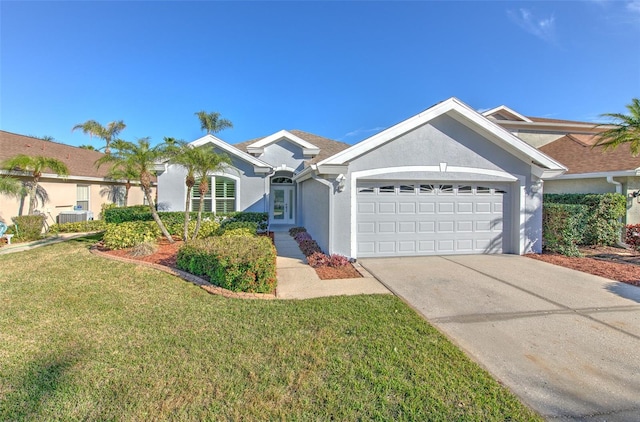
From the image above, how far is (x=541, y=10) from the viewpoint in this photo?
32.7ft

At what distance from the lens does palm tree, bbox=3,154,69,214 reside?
1232 centimetres

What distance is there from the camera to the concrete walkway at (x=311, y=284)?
238 inches

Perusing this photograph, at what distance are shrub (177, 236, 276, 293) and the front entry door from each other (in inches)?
427

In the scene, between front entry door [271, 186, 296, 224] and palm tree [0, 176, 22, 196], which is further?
front entry door [271, 186, 296, 224]

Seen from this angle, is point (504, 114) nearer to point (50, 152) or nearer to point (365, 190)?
point (365, 190)

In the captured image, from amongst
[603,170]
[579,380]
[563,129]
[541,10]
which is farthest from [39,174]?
[563,129]

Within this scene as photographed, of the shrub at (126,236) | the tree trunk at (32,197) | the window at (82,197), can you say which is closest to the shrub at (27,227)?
the tree trunk at (32,197)

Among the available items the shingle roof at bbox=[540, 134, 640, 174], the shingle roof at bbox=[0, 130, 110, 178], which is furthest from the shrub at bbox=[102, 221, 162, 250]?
the shingle roof at bbox=[540, 134, 640, 174]

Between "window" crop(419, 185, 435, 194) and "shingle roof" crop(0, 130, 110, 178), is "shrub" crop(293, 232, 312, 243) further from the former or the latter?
"shingle roof" crop(0, 130, 110, 178)

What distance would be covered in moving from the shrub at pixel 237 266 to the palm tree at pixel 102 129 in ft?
107

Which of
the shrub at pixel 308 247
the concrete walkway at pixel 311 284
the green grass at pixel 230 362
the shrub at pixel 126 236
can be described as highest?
the shrub at pixel 126 236

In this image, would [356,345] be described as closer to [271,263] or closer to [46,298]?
[271,263]

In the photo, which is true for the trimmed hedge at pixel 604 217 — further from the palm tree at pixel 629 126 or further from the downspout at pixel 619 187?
the palm tree at pixel 629 126

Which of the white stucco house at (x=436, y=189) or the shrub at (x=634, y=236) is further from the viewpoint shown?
the shrub at (x=634, y=236)
